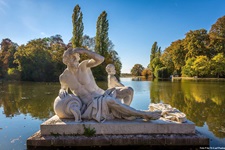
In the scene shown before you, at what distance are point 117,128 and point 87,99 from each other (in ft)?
2.89

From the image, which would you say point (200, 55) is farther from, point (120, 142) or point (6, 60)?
point (120, 142)

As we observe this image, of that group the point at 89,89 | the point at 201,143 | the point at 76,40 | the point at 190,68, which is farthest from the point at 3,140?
the point at 190,68

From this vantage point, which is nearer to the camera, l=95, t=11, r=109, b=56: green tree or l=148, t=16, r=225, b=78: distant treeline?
l=95, t=11, r=109, b=56: green tree

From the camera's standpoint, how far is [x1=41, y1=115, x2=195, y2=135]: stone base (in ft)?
13.1

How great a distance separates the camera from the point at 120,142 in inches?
153

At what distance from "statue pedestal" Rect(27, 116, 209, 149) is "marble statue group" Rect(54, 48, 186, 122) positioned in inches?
6.2

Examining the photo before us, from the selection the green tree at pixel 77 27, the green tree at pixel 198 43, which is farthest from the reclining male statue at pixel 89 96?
the green tree at pixel 198 43

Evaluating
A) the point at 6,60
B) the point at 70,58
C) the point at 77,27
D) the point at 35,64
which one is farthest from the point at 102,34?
the point at 70,58

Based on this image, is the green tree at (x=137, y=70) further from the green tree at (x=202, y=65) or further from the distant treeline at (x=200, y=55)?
the green tree at (x=202, y=65)

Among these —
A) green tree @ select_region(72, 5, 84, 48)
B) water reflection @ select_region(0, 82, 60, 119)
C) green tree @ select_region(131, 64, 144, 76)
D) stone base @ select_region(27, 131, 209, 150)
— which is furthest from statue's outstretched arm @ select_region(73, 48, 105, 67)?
green tree @ select_region(131, 64, 144, 76)

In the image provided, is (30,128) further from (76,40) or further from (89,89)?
(76,40)

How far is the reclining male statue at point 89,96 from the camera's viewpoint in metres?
4.12

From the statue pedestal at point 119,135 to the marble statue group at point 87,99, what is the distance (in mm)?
157

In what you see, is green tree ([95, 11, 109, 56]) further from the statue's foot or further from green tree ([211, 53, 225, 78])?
the statue's foot
